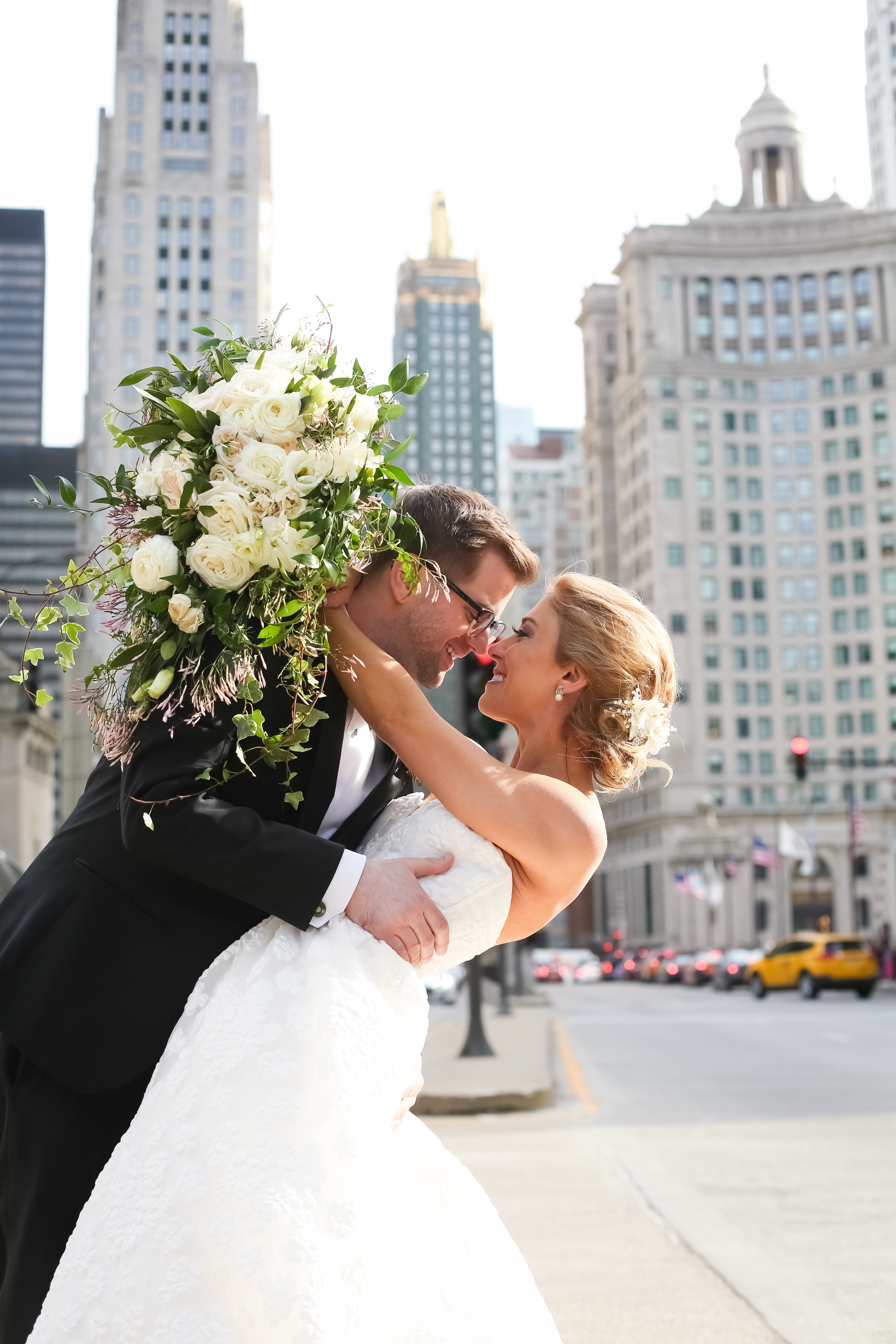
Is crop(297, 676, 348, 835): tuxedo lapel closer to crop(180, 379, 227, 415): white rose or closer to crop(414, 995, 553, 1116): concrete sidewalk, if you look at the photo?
crop(180, 379, 227, 415): white rose

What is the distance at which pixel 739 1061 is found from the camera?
725 inches

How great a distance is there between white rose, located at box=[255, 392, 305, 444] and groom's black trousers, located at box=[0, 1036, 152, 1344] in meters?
1.30

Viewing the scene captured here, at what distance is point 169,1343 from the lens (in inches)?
97.3

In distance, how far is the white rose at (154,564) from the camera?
2816 mm

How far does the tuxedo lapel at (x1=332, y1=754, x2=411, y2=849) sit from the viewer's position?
128 inches

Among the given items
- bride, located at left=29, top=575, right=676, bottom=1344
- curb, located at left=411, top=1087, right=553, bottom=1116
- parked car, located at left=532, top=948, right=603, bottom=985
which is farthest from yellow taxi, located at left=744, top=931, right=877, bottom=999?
parked car, located at left=532, top=948, right=603, bottom=985

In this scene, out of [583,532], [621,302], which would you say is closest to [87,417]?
[621,302]

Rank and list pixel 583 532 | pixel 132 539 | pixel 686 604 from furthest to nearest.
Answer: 1. pixel 583 532
2. pixel 686 604
3. pixel 132 539

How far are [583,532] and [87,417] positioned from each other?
63470mm

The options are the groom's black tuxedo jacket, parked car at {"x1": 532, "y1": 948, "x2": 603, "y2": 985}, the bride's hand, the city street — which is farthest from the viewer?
parked car at {"x1": 532, "y1": 948, "x2": 603, "y2": 985}

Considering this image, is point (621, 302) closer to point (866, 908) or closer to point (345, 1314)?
point (866, 908)

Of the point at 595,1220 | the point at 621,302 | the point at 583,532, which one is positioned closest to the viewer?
the point at 595,1220

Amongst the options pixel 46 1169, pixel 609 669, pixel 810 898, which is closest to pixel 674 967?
pixel 810 898

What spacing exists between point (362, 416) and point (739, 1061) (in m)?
16.8
